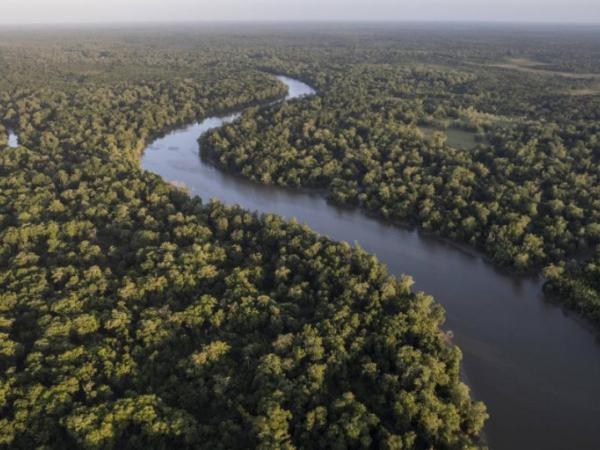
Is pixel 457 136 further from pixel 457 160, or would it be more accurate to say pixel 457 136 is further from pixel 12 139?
pixel 12 139

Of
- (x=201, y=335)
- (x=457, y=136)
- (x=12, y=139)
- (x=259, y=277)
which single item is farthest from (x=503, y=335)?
(x=12, y=139)

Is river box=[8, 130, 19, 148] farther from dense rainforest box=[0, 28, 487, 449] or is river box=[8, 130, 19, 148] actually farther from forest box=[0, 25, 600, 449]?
dense rainforest box=[0, 28, 487, 449]

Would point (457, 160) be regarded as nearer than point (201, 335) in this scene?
No

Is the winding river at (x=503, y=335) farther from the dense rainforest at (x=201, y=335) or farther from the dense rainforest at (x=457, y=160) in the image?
the dense rainforest at (x=201, y=335)

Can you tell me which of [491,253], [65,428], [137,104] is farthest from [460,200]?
[137,104]

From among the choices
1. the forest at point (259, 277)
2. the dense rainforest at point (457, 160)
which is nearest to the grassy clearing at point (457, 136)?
the dense rainforest at point (457, 160)

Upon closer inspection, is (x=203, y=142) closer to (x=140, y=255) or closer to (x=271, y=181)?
(x=271, y=181)

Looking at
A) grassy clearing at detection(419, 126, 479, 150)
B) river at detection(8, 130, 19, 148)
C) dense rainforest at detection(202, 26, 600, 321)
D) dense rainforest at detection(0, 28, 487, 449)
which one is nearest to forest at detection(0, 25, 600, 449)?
dense rainforest at detection(0, 28, 487, 449)
